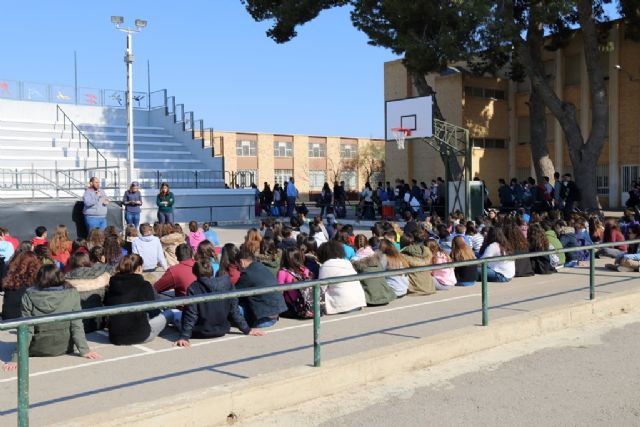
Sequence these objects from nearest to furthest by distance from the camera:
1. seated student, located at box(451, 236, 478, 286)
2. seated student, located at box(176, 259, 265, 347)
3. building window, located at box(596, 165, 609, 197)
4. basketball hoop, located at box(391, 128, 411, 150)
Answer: seated student, located at box(176, 259, 265, 347) < seated student, located at box(451, 236, 478, 286) < basketball hoop, located at box(391, 128, 411, 150) < building window, located at box(596, 165, 609, 197)

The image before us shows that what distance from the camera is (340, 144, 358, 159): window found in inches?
3246

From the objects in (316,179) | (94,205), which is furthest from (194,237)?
(316,179)

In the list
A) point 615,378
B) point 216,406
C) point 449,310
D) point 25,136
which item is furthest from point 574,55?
point 216,406

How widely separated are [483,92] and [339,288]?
31.6 meters

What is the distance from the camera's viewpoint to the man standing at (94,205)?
16062 mm

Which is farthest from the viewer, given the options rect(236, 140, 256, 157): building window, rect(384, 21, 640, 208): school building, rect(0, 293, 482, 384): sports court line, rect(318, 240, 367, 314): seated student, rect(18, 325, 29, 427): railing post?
rect(236, 140, 256, 157): building window

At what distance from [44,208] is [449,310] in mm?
10897

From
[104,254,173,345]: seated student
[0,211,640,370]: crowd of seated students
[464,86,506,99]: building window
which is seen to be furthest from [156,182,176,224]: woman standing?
[464,86,506,99]: building window

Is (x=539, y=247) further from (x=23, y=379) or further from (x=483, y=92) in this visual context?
(x=483, y=92)

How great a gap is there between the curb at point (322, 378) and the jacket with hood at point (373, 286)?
1.89 metres

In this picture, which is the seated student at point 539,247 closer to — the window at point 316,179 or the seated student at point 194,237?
the seated student at point 194,237

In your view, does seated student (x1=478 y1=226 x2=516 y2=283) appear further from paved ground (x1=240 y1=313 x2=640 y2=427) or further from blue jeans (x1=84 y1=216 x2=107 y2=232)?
blue jeans (x1=84 y1=216 x2=107 y2=232)

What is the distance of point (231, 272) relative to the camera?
344 inches

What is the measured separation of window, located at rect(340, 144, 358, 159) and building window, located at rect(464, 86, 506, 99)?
43.6m
